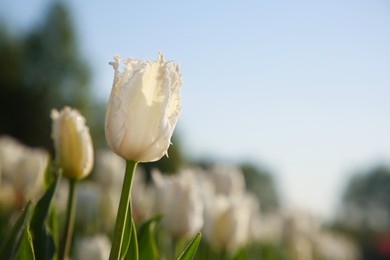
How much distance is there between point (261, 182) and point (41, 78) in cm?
1876

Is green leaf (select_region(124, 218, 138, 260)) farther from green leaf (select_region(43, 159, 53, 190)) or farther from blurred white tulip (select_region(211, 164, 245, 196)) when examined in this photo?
blurred white tulip (select_region(211, 164, 245, 196))

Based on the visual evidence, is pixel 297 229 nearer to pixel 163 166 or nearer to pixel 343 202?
pixel 163 166

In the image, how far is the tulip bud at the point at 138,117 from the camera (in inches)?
41.1

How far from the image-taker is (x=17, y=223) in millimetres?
1025

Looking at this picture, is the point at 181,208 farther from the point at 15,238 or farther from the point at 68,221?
the point at 15,238

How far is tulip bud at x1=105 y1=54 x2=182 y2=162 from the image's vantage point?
1044 mm

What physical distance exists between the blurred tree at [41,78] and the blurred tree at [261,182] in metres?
14.5

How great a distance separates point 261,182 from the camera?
4097 cm

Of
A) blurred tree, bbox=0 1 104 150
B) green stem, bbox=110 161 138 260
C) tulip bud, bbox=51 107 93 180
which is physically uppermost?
blurred tree, bbox=0 1 104 150

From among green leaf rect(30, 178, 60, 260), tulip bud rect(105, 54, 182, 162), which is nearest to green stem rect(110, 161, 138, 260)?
tulip bud rect(105, 54, 182, 162)

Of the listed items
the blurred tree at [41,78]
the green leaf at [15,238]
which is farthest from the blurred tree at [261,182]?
the green leaf at [15,238]

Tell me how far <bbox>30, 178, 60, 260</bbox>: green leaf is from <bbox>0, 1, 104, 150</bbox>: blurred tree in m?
20.4

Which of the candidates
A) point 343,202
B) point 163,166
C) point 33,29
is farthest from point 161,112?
point 343,202

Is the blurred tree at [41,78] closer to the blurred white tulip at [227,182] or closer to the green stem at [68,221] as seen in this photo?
the blurred white tulip at [227,182]
